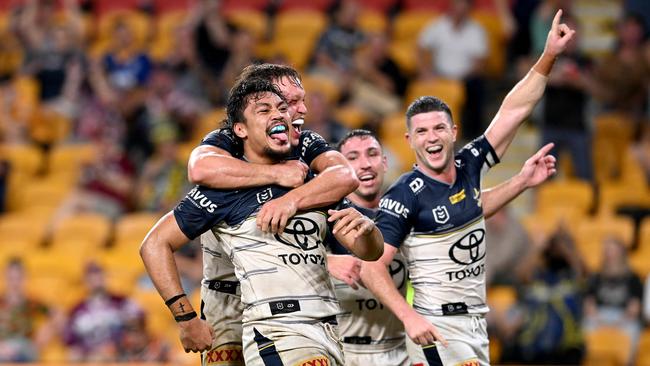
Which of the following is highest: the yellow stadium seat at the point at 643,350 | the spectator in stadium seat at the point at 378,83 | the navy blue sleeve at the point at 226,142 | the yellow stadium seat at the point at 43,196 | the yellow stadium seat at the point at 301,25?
the yellow stadium seat at the point at 301,25

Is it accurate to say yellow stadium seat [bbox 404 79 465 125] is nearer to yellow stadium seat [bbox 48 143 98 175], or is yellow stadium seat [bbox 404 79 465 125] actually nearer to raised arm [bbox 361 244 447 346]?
yellow stadium seat [bbox 48 143 98 175]

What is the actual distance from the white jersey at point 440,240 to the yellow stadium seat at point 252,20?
31.5 ft

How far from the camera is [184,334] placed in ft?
21.1

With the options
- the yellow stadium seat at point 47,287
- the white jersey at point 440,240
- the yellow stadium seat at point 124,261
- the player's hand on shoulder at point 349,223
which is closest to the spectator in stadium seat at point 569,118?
the yellow stadium seat at point 124,261

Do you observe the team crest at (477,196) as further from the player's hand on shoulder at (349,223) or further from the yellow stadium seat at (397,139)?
the yellow stadium seat at (397,139)

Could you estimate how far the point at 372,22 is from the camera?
16.6m

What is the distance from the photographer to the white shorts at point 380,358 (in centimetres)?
782

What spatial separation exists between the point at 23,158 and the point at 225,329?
9646mm

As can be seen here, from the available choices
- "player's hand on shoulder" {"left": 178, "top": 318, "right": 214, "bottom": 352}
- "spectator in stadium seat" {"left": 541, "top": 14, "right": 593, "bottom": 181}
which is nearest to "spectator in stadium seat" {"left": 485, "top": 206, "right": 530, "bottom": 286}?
"spectator in stadium seat" {"left": 541, "top": 14, "right": 593, "bottom": 181}

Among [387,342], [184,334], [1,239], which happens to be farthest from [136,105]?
[184,334]

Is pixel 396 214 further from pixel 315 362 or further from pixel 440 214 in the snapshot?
pixel 315 362

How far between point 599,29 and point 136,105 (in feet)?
19.8

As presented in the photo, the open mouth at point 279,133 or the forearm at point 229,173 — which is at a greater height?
the open mouth at point 279,133

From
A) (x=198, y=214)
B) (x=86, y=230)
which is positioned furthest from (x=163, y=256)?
(x=86, y=230)
